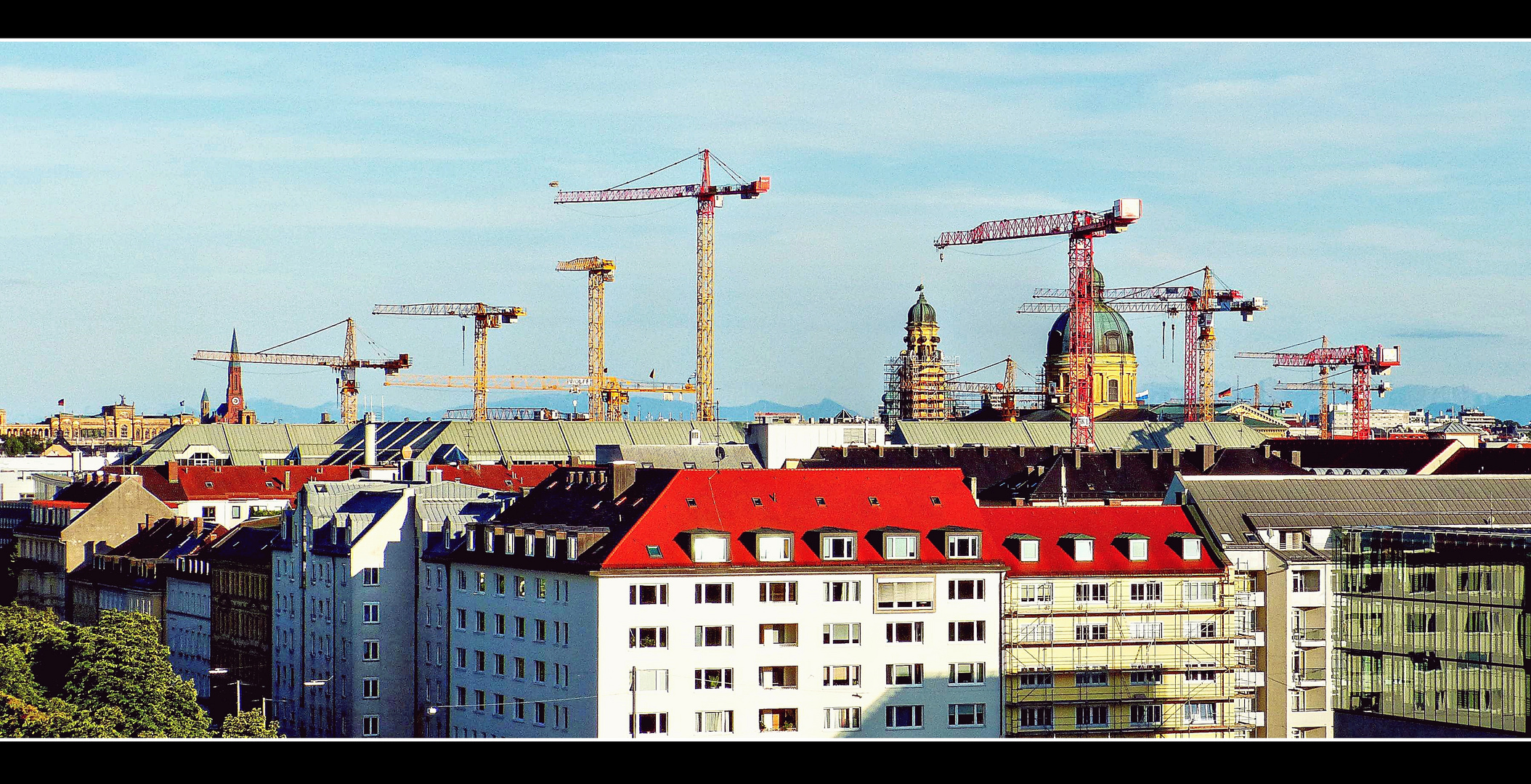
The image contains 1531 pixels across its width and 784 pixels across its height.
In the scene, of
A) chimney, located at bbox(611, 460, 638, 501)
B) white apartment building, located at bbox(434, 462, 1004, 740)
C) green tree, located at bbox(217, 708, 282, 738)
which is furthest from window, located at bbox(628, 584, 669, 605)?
green tree, located at bbox(217, 708, 282, 738)

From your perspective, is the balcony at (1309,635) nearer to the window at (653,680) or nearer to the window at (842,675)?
the window at (842,675)

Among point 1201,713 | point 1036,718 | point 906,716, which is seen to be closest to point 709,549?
point 906,716

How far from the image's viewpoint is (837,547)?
189 ft

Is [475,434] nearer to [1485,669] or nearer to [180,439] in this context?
[180,439]

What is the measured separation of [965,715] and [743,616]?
648cm

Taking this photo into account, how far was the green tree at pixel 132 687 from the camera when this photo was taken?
56.8 metres

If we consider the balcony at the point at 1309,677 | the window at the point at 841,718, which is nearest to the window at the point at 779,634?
the window at the point at 841,718

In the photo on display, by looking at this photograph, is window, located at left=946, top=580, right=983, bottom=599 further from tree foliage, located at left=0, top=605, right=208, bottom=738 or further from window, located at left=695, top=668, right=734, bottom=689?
tree foliage, located at left=0, top=605, right=208, bottom=738

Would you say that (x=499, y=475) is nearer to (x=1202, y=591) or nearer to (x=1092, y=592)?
(x=1092, y=592)

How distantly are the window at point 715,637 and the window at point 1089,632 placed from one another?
10322 millimetres
